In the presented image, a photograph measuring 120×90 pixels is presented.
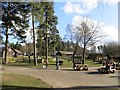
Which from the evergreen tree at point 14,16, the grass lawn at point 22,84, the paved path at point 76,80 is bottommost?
the paved path at point 76,80

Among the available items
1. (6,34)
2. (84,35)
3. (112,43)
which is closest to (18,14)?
(6,34)

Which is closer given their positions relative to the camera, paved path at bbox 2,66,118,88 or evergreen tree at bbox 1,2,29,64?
paved path at bbox 2,66,118,88

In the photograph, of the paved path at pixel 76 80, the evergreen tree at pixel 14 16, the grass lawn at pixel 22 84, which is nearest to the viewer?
the grass lawn at pixel 22 84

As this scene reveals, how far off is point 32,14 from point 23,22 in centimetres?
214

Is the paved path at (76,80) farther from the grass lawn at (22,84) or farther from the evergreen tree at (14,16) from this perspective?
the evergreen tree at (14,16)

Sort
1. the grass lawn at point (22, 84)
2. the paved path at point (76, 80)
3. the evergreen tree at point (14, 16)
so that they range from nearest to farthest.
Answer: the grass lawn at point (22, 84) → the paved path at point (76, 80) → the evergreen tree at point (14, 16)

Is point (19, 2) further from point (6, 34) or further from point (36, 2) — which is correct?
point (6, 34)

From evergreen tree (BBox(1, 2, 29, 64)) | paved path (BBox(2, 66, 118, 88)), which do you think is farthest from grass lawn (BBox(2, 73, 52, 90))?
evergreen tree (BBox(1, 2, 29, 64))

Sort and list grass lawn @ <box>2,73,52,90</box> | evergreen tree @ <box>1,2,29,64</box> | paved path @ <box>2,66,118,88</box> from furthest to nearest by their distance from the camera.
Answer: evergreen tree @ <box>1,2,29,64</box>
paved path @ <box>2,66,118,88</box>
grass lawn @ <box>2,73,52,90</box>

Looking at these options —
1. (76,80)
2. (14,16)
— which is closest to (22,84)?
(76,80)

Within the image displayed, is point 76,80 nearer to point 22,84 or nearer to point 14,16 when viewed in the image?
point 22,84

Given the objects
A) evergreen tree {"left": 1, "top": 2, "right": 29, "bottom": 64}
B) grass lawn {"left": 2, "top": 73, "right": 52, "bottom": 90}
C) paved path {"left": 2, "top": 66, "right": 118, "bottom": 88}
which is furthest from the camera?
evergreen tree {"left": 1, "top": 2, "right": 29, "bottom": 64}

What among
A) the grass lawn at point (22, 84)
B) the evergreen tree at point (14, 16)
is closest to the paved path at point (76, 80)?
the grass lawn at point (22, 84)

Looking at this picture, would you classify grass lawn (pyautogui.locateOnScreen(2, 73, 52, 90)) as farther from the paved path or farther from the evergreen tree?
the evergreen tree
